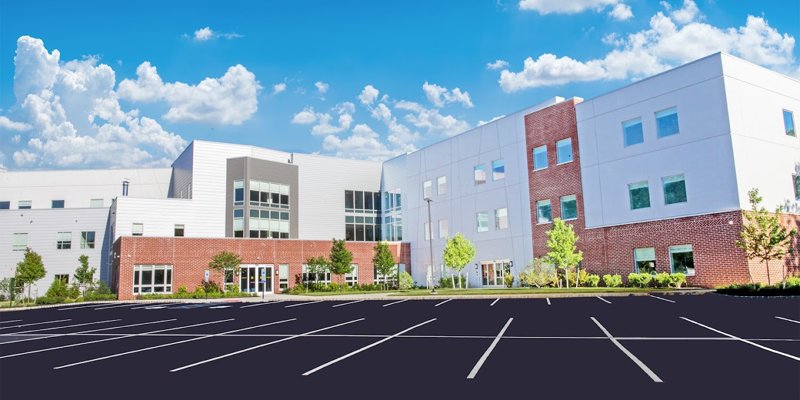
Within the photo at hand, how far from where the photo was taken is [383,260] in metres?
48.5

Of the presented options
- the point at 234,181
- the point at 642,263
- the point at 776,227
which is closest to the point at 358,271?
the point at 234,181

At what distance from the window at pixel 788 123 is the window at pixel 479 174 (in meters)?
20.3

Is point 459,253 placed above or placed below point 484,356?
above

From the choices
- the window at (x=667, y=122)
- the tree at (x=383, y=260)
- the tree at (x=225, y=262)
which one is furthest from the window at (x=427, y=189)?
the window at (x=667, y=122)

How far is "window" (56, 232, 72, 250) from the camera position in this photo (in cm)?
4962

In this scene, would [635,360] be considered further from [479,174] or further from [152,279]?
[152,279]

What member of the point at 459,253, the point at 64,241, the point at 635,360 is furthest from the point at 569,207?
the point at 64,241

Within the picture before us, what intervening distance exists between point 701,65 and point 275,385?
30.8m

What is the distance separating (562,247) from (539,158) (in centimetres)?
802

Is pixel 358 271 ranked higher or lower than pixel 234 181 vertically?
lower

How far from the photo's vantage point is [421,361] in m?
9.12

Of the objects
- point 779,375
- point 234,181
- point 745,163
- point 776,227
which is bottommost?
point 779,375

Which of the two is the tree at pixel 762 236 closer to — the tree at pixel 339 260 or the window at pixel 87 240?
the tree at pixel 339 260

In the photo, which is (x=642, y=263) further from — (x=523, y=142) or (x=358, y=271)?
(x=358, y=271)
